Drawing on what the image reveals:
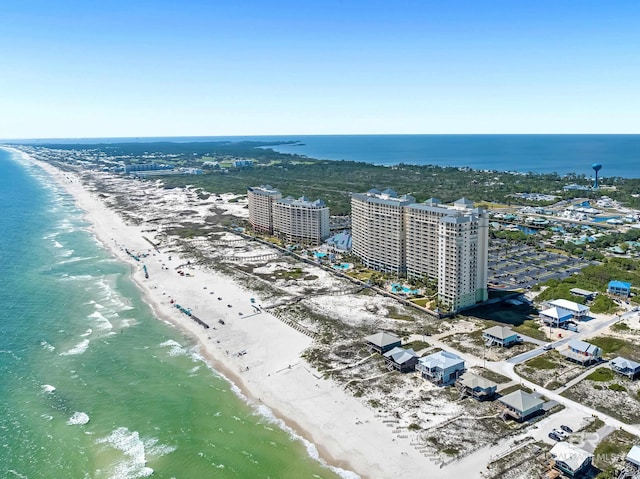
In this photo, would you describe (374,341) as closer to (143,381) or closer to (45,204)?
(143,381)

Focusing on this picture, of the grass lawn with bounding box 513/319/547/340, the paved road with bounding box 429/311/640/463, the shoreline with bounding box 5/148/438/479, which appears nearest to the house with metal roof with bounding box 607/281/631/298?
the paved road with bounding box 429/311/640/463

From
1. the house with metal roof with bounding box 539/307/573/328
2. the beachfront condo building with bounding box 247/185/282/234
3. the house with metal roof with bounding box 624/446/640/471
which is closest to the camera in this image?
the house with metal roof with bounding box 624/446/640/471

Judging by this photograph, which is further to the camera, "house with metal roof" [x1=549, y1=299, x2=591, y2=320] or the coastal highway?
"house with metal roof" [x1=549, y1=299, x2=591, y2=320]

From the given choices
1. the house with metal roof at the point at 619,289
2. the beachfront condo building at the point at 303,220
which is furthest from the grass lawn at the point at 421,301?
the beachfront condo building at the point at 303,220

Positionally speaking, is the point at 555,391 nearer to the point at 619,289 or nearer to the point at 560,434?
the point at 560,434

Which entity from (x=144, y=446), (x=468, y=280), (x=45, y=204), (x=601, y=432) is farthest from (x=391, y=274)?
(x=45, y=204)

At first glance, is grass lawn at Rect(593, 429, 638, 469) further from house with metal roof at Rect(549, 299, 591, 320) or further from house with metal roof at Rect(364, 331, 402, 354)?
house with metal roof at Rect(549, 299, 591, 320)
